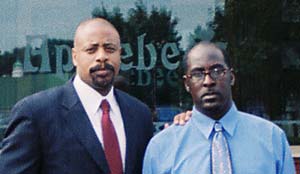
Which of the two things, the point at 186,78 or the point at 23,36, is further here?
the point at 23,36

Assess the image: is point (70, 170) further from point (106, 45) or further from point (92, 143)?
point (106, 45)

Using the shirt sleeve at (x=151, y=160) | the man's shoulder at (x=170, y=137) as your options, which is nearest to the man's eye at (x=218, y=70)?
the man's shoulder at (x=170, y=137)

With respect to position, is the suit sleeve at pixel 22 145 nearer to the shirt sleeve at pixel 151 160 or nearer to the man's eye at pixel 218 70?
the shirt sleeve at pixel 151 160

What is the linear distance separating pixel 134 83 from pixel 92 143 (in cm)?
374

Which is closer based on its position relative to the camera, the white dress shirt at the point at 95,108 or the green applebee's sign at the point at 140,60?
the white dress shirt at the point at 95,108

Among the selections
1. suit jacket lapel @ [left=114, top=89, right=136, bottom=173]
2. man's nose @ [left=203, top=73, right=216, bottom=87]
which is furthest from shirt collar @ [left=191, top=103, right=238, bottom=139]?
suit jacket lapel @ [left=114, top=89, right=136, bottom=173]

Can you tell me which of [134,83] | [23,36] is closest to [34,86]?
[23,36]

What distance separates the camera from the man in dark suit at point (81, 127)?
2.97 meters

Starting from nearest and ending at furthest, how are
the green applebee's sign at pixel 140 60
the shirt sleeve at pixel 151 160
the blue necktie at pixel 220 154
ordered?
the blue necktie at pixel 220 154 < the shirt sleeve at pixel 151 160 < the green applebee's sign at pixel 140 60

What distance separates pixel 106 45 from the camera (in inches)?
120

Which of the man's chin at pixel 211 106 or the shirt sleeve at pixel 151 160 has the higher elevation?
the man's chin at pixel 211 106

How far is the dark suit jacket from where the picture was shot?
2961 mm

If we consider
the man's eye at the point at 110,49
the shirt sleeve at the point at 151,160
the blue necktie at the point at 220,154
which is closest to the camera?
the blue necktie at the point at 220,154

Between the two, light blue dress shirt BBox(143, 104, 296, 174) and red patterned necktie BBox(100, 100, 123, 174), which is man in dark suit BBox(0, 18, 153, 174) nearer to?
red patterned necktie BBox(100, 100, 123, 174)
